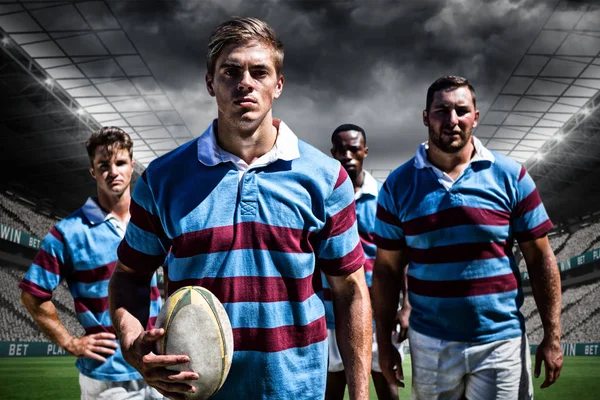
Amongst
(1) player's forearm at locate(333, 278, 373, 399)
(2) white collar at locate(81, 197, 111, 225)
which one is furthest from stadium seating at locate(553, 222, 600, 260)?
(1) player's forearm at locate(333, 278, 373, 399)

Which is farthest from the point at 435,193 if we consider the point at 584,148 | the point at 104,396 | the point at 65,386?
the point at 584,148

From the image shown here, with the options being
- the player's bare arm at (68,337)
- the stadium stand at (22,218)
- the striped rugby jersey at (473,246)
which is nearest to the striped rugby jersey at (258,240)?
the striped rugby jersey at (473,246)

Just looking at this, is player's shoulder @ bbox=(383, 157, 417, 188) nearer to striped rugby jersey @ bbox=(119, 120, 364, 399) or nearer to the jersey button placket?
striped rugby jersey @ bbox=(119, 120, 364, 399)

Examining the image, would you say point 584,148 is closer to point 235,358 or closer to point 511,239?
point 511,239

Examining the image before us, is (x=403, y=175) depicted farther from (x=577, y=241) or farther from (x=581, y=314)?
(x=577, y=241)

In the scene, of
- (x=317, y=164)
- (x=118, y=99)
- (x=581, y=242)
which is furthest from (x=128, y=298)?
(x=581, y=242)

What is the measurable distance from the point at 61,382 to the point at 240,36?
33.8 ft

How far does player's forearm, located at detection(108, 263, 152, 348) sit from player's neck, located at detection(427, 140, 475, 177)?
1812mm

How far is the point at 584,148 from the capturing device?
68.3ft

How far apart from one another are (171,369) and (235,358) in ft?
0.62

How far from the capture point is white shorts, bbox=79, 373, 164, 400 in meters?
3.13

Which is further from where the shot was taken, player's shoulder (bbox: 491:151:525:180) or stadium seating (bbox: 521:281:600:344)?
stadium seating (bbox: 521:281:600:344)

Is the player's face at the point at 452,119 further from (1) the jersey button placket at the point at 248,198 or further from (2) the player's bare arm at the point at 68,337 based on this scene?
(2) the player's bare arm at the point at 68,337

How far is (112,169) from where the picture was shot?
3.31 m
